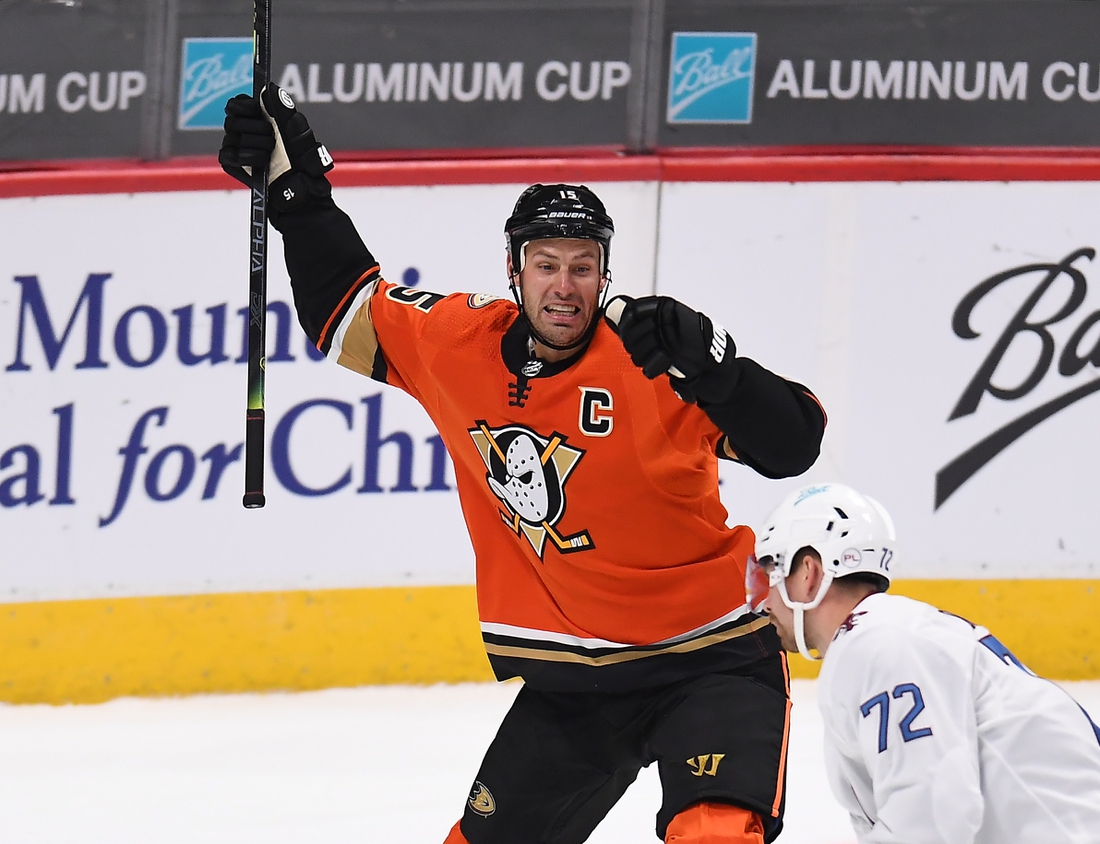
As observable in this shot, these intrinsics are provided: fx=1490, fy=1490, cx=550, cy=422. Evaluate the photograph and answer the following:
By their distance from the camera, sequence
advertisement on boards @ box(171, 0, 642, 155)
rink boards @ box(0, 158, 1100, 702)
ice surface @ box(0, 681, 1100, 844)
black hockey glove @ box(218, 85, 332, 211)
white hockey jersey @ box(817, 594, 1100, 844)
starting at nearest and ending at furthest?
1. white hockey jersey @ box(817, 594, 1100, 844)
2. black hockey glove @ box(218, 85, 332, 211)
3. ice surface @ box(0, 681, 1100, 844)
4. rink boards @ box(0, 158, 1100, 702)
5. advertisement on boards @ box(171, 0, 642, 155)

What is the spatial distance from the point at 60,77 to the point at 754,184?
248 centimetres

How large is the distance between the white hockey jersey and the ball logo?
4.01 m

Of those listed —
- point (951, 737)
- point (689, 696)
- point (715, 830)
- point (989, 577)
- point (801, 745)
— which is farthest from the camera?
point (989, 577)

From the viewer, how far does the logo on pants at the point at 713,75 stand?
5113 mm

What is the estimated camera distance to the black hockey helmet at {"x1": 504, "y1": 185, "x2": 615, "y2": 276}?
101 inches

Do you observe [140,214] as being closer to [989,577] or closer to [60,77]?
[60,77]

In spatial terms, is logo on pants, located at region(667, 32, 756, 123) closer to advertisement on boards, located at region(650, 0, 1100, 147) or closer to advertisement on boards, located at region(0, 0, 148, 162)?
advertisement on boards, located at region(650, 0, 1100, 147)

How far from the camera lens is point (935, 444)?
4914mm

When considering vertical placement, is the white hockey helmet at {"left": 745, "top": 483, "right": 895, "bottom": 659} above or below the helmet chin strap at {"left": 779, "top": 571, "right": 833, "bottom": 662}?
above

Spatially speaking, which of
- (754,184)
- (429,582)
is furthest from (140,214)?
(754,184)

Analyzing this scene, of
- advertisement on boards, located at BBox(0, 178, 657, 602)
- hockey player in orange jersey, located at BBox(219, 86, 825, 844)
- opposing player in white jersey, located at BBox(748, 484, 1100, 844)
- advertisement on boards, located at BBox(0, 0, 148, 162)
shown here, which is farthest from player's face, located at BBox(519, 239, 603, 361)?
advertisement on boards, located at BBox(0, 0, 148, 162)

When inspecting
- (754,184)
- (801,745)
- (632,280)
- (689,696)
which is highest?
(754,184)

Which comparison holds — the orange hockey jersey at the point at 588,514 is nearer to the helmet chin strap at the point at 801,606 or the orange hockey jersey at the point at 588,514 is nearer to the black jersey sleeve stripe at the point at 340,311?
the black jersey sleeve stripe at the point at 340,311

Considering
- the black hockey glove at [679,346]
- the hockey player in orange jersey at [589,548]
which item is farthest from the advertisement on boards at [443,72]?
the black hockey glove at [679,346]
